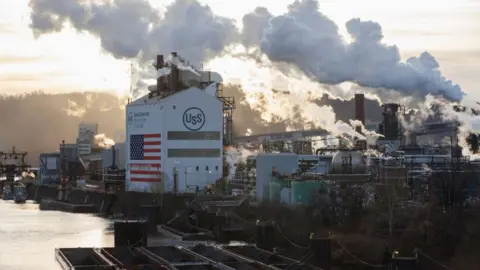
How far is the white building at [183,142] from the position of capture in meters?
71.9

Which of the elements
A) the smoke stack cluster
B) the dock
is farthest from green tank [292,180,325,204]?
the dock

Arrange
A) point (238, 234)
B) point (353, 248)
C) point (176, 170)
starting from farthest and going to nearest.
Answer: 1. point (176, 170)
2. point (238, 234)
3. point (353, 248)

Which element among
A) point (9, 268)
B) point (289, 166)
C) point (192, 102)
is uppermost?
point (192, 102)

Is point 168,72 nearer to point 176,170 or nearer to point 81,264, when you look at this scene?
point 176,170

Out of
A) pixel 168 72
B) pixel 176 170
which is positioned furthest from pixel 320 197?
pixel 168 72

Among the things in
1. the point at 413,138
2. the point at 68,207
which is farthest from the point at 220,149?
the point at 68,207

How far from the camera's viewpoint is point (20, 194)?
109562 mm

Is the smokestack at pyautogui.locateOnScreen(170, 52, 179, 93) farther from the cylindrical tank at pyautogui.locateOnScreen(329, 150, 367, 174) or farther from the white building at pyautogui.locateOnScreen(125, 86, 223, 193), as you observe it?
the cylindrical tank at pyautogui.locateOnScreen(329, 150, 367, 174)

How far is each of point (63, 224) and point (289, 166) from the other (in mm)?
15432

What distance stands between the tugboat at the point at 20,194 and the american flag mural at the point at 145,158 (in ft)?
110

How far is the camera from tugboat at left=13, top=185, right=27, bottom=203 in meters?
107

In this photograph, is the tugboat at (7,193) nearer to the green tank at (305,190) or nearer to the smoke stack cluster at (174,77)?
the smoke stack cluster at (174,77)

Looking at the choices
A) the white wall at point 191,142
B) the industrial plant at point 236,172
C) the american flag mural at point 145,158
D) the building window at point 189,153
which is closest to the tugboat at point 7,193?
the industrial plant at point 236,172

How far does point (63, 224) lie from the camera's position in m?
63.7
